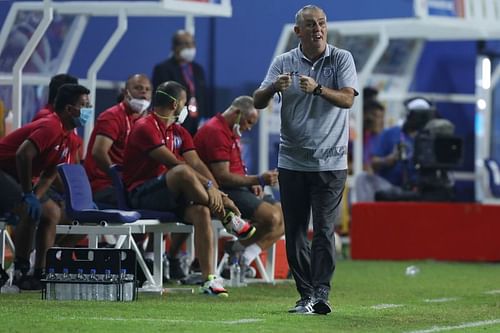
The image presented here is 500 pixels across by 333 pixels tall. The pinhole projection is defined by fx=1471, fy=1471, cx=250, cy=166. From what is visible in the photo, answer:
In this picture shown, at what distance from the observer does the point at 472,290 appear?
12.3m

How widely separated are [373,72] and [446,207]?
5.03 meters

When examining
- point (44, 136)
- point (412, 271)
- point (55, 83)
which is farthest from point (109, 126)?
point (412, 271)

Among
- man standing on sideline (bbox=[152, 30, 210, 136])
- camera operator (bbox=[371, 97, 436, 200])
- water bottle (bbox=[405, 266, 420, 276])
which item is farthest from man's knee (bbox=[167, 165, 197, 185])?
camera operator (bbox=[371, 97, 436, 200])

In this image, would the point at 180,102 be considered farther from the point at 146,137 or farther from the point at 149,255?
the point at 149,255

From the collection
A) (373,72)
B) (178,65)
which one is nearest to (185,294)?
(178,65)

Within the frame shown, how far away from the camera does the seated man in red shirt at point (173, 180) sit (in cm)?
1129

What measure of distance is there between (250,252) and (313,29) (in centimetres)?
351

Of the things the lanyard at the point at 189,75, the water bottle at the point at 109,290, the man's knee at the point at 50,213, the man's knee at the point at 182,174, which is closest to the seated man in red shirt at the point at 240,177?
the man's knee at the point at 182,174

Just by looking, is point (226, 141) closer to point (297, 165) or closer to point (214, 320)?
point (297, 165)

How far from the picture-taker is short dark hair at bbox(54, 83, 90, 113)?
11.6 meters

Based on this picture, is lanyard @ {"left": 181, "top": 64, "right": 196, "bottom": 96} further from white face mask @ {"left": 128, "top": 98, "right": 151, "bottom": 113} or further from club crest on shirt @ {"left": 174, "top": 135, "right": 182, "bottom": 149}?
club crest on shirt @ {"left": 174, "top": 135, "right": 182, "bottom": 149}

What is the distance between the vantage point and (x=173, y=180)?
11.3 metres

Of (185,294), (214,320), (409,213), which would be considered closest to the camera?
(214,320)

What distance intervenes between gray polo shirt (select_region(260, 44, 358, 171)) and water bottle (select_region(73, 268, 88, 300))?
1.85 meters
